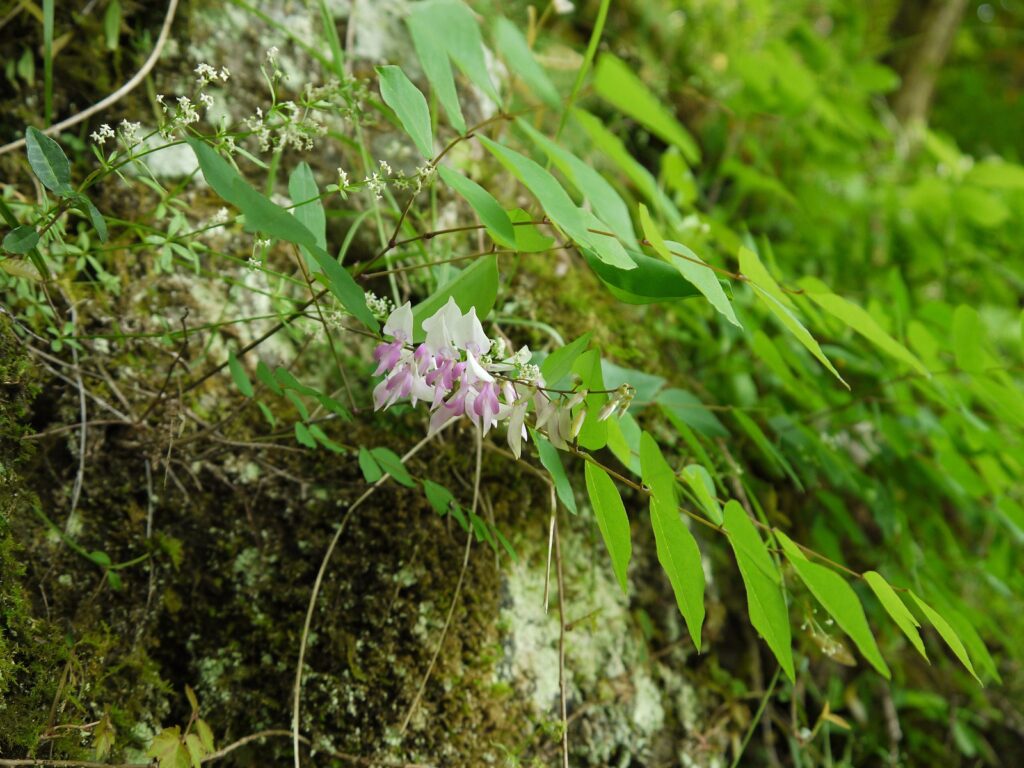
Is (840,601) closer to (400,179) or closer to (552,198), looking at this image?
(552,198)

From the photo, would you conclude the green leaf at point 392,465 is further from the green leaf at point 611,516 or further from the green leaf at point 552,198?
the green leaf at point 552,198

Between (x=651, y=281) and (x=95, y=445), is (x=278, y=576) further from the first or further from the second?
(x=651, y=281)

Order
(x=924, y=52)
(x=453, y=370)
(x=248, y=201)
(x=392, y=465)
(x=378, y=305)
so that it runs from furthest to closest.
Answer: (x=924, y=52), (x=392, y=465), (x=378, y=305), (x=453, y=370), (x=248, y=201)

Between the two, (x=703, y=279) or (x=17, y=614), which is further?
(x=17, y=614)

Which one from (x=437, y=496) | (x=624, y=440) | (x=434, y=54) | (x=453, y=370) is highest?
(x=434, y=54)

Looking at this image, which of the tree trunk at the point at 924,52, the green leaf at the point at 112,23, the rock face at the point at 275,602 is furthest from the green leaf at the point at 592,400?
the tree trunk at the point at 924,52

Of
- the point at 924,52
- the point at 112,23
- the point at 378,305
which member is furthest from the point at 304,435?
the point at 924,52
